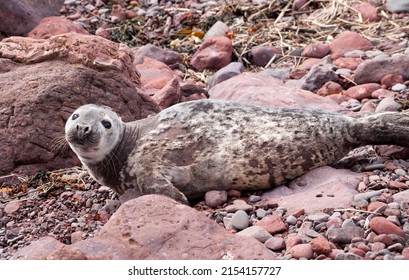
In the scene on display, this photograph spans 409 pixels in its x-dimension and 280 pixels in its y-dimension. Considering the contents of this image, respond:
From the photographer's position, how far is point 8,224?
6.25 m

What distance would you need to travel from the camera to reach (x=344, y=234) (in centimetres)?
495

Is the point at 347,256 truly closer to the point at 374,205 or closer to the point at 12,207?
the point at 374,205

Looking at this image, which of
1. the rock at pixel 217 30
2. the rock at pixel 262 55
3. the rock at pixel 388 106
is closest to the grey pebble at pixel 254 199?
the rock at pixel 388 106

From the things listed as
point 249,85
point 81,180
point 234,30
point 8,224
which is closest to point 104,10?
point 234,30

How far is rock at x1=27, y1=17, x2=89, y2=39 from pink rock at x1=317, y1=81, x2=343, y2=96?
12.6 feet

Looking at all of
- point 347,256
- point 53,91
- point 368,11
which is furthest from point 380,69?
point 347,256

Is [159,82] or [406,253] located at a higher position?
[406,253]

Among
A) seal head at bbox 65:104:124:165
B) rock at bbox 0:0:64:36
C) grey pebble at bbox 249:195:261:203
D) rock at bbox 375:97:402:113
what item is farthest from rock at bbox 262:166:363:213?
rock at bbox 0:0:64:36

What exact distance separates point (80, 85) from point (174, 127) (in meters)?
1.36

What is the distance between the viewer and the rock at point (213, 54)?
10.4m

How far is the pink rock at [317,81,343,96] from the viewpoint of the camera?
8.69 m

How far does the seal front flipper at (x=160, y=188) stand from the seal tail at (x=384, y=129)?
1589 mm

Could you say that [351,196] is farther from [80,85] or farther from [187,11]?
[187,11]

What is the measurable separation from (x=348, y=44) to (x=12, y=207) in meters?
5.29
